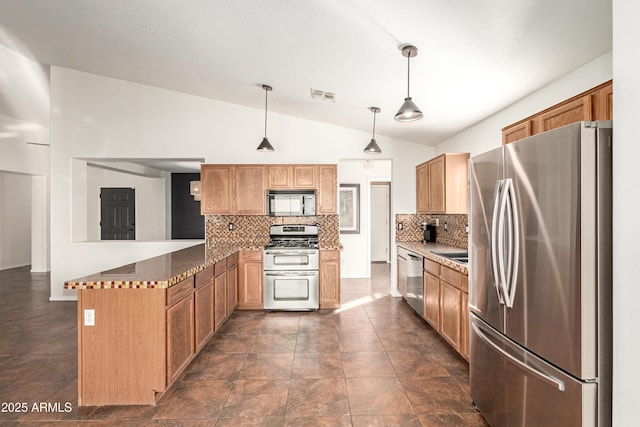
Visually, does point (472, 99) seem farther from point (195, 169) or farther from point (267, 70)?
point (195, 169)

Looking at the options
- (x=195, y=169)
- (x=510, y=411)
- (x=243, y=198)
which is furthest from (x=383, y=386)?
(x=195, y=169)

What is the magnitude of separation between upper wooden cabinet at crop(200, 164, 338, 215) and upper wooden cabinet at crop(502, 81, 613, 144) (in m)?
2.66

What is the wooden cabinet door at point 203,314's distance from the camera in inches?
115

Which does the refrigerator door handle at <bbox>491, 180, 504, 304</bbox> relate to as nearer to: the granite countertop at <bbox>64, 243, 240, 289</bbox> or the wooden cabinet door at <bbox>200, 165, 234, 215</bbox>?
the granite countertop at <bbox>64, 243, 240, 289</bbox>

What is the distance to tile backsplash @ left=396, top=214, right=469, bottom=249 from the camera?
166 inches

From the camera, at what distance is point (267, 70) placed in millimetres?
3428

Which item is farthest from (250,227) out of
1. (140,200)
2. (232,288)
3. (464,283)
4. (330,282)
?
(140,200)

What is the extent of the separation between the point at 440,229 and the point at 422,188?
2.36ft

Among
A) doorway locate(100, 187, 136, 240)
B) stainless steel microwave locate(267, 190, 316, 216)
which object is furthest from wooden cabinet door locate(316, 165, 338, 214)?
doorway locate(100, 187, 136, 240)

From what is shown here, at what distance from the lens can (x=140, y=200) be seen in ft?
25.6

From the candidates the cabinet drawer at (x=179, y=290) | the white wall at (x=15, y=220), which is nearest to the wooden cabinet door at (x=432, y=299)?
the cabinet drawer at (x=179, y=290)

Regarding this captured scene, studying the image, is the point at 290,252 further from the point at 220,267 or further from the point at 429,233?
the point at 429,233

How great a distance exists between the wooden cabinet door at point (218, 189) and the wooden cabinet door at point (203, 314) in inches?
64.6

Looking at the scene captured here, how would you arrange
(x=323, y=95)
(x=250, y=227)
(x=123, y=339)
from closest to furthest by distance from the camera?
(x=123, y=339) → (x=323, y=95) → (x=250, y=227)
